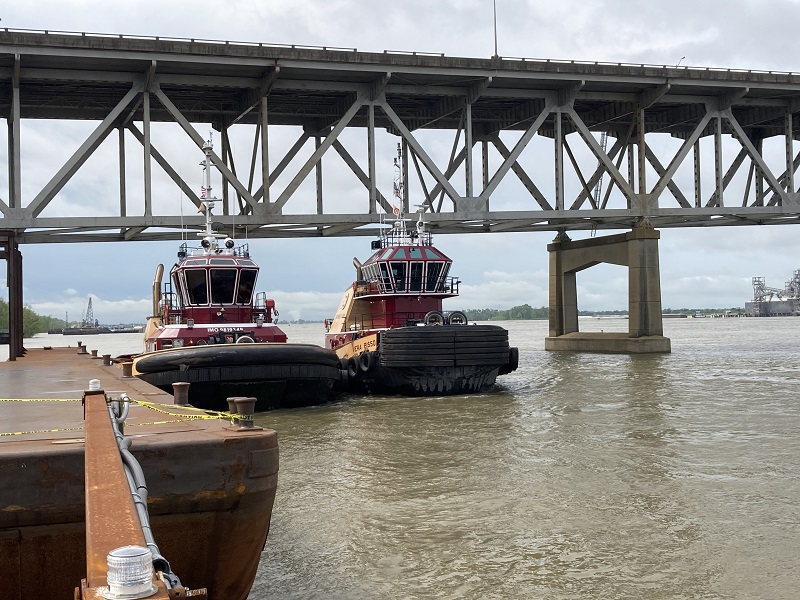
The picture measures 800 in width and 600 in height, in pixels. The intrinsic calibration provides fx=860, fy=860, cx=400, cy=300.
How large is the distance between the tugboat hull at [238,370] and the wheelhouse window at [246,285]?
3599 millimetres

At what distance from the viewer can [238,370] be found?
18719 mm

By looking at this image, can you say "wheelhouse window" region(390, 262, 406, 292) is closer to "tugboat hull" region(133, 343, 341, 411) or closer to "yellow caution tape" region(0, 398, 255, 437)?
"tugboat hull" region(133, 343, 341, 411)

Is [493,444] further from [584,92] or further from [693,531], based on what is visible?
[584,92]

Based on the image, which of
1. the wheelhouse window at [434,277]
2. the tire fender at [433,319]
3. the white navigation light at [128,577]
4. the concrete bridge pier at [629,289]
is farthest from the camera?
the concrete bridge pier at [629,289]

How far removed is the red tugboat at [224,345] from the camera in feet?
60.8

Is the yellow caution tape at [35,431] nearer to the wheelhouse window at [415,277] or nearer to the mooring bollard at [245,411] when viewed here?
the mooring bollard at [245,411]

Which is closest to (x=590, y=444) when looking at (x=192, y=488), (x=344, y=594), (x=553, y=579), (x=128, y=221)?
(x=553, y=579)

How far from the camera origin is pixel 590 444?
1496 centimetres

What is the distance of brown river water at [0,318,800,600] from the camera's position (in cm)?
736

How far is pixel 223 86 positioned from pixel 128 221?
7167 mm

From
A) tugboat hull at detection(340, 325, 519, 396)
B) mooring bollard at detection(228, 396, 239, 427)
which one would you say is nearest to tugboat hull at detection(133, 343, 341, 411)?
tugboat hull at detection(340, 325, 519, 396)

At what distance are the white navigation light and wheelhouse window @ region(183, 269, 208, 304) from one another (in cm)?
2073

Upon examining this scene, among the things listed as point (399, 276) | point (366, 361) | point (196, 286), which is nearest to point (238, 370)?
point (196, 286)

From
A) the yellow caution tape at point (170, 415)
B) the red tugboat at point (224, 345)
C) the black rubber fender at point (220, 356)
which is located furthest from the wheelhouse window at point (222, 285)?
the yellow caution tape at point (170, 415)
